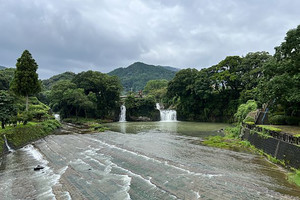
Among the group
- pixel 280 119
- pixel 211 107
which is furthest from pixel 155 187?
pixel 211 107

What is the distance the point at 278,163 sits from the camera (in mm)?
12945

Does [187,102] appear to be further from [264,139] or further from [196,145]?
[264,139]

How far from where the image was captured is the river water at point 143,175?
9117mm

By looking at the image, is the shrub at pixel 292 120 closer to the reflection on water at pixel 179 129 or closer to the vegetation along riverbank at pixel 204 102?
the vegetation along riverbank at pixel 204 102

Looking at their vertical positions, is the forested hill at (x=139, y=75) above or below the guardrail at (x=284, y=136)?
above

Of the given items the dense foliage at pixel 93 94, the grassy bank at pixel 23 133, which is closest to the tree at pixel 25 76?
the grassy bank at pixel 23 133

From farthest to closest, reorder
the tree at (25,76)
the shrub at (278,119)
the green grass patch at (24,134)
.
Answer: the tree at (25,76)
the green grass patch at (24,134)
the shrub at (278,119)

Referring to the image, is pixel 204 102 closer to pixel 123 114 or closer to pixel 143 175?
pixel 123 114

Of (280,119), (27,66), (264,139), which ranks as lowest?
(264,139)

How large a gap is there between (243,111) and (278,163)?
56.1 feet

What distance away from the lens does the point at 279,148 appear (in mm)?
13188

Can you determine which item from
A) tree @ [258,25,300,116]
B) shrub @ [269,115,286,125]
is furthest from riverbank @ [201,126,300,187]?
tree @ [258,25,300,116]

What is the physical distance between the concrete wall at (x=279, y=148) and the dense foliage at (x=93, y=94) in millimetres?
36877

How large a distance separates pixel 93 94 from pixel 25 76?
2234 cm
